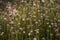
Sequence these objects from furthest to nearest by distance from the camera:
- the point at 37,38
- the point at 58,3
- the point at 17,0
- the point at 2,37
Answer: the point at 17,0 < the point at 58,3 < the point at 2,37 < the point at 37,38

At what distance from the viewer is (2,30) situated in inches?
152

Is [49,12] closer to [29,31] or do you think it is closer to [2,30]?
[29,31]

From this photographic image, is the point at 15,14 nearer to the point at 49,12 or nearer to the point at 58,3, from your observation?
the point at 49,12

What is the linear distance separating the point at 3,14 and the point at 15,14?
55cm

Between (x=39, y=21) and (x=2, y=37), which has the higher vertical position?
(x=39, y=21)

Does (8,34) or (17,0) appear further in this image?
(17,0)

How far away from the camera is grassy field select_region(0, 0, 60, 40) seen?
139 inches

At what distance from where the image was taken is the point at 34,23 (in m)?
3.67

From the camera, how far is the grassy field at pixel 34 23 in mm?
3529

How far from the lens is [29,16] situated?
379 cm

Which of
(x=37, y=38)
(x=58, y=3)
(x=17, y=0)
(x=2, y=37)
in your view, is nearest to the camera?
(x=37, y=38)

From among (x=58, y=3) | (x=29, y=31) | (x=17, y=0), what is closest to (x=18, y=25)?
Result: (x=29, y=31)

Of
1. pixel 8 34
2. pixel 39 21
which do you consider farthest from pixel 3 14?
pixel 39 21

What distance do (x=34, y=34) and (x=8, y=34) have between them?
0.50m
